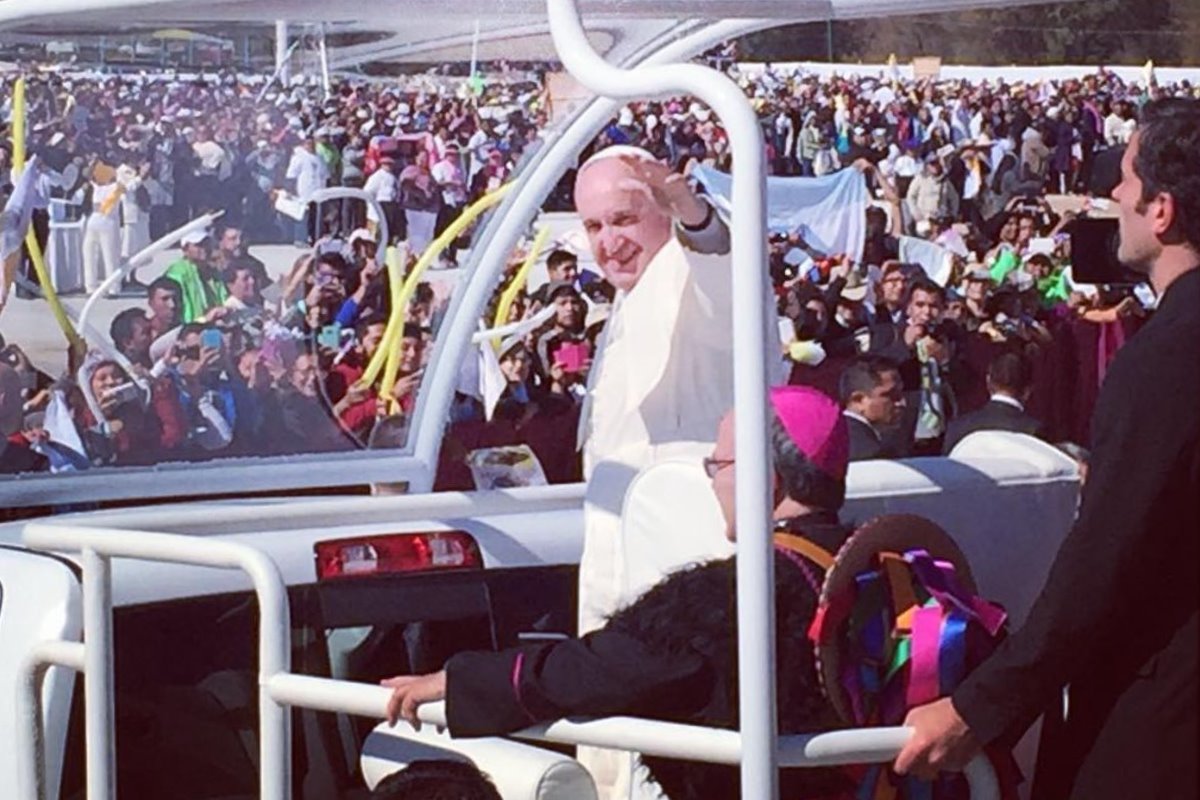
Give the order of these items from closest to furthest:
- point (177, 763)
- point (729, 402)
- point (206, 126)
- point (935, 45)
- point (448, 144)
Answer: point (177, 763), point (729, 402), point (206, 126), point (448, 144), point (935, 45)

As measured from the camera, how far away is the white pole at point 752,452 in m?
2.84

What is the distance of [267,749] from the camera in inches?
135

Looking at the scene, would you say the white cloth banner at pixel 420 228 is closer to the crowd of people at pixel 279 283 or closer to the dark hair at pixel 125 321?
the crowd of people at pixel 279 283

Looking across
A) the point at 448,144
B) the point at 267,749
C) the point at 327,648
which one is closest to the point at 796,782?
the point at 267,749

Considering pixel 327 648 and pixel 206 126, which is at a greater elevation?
pixel 206 126

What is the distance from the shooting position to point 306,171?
19.0 ft

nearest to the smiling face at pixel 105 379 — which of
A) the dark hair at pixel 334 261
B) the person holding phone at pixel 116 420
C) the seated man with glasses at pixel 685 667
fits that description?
the person holding phone at pixel 116 420

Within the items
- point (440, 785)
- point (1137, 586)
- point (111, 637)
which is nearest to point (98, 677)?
point (111, 637)

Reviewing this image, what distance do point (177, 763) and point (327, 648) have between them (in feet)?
1.06

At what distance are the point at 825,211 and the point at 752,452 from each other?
13.4 meters

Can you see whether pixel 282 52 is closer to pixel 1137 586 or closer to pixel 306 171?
Result: pixel 306 171

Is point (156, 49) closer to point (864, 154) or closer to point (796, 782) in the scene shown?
point (796, 782)

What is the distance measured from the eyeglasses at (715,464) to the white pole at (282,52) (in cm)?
221

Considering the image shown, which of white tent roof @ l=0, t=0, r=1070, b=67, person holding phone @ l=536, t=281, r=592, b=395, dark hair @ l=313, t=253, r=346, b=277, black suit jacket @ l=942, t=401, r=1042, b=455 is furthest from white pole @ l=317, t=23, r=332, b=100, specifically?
person holding phone @ l=536, t=281, r=592, b=395
